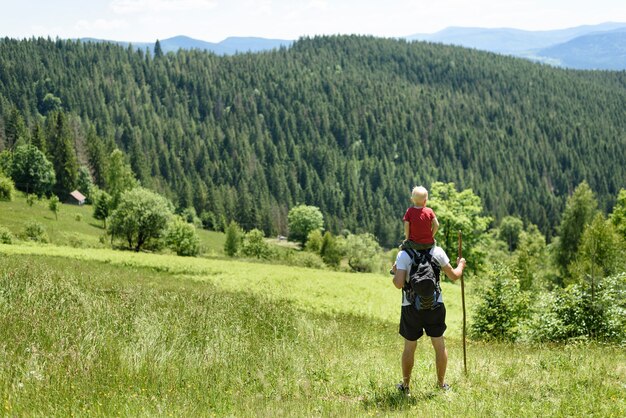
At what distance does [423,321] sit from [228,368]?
3882mm

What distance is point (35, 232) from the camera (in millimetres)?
67688

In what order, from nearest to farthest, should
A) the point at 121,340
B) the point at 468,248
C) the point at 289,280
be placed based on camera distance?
1. the point at 121,340
2. the point at 289,280
3. the point at 468,248

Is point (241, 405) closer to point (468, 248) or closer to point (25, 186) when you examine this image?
point (468, 248)

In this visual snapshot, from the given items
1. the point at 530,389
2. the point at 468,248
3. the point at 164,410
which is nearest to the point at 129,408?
the point at 164,410

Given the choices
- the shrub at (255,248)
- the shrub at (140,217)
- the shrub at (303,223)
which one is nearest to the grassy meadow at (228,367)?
the shrub at (140,217)

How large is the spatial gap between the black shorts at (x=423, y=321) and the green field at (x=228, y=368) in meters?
1.04

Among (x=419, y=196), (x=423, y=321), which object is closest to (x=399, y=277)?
(x=423, y=321)

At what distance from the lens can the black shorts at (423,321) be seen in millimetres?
8727

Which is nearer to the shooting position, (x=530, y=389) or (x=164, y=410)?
(x=164, y=410)

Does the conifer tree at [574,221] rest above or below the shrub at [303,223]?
above

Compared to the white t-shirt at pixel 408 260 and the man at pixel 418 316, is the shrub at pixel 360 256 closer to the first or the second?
the man at pixel 418 316

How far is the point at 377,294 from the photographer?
3102 cm

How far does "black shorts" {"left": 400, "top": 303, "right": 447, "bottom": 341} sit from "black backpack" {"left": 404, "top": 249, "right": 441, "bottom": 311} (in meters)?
0.11

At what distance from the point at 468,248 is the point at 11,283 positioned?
4607 cm
